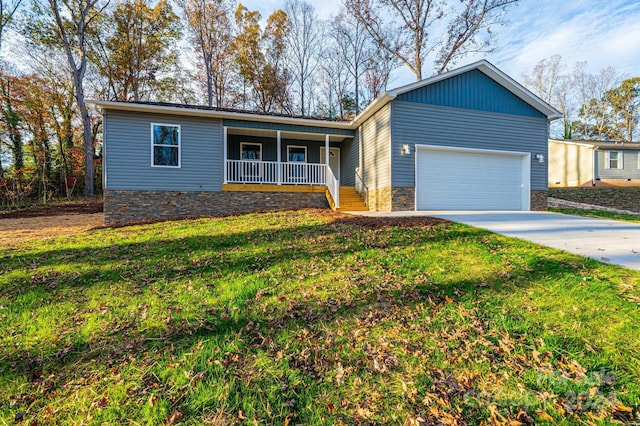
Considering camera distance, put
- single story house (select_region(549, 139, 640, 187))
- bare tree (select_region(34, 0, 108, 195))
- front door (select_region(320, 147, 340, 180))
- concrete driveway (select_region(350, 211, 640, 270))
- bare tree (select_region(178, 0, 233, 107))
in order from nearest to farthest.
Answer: concrete driveway (select_region(350, 211, 640, 270))
front door (select_region(320, 147, 340, 180))
bare tree (select_region(34, 0, 108, 195))
bare tree (select_region(178, 0, 233, 107))
single story house (select_region(549, 139, 640, 187))

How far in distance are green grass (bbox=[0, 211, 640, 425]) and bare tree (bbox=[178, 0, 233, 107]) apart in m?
18.9

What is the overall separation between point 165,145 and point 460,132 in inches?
414

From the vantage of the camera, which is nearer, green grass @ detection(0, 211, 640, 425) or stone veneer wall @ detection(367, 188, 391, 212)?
green grass @ detection(0, 211, 640, 425)

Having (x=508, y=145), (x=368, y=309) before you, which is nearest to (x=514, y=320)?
(x=368, y=309)

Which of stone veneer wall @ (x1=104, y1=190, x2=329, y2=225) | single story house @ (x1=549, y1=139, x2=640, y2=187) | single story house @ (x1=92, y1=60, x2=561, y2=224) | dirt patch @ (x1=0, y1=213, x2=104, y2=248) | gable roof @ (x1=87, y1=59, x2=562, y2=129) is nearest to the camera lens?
dirt patch @ (x1=0, y1=213, x2=104, y2=248)

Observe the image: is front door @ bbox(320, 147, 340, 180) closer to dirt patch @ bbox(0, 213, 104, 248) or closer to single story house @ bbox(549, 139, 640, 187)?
dirt patch @ bbox(0, 213, 104, 248)

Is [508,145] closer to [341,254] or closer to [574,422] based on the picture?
[341,254]

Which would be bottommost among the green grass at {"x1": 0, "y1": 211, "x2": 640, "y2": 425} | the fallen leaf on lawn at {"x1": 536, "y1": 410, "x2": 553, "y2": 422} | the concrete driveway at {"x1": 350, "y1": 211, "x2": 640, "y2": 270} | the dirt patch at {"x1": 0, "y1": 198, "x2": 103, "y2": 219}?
the fallen leaf on lawn at {"x1": 536, "y1": 410, "x2": 553, "y2": 422}

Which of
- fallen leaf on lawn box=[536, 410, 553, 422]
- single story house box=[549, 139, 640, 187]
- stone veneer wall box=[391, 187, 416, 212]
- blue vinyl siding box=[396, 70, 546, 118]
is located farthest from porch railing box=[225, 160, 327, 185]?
single story house box=[549, 139, 640, 187]

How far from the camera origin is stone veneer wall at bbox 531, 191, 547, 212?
36.1ft

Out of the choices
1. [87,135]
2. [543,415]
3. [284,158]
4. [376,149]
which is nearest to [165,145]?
[284,158]

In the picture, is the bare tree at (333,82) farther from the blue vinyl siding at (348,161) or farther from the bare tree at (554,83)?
the bare tree at (554,83)

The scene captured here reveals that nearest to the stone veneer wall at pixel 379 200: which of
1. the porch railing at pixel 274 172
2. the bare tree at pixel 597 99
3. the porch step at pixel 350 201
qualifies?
the porch step at pixel 350 201

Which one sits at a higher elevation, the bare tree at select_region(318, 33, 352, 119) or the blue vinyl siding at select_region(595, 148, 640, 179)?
the bare tree at select_region(318, 33, 352, 119)
